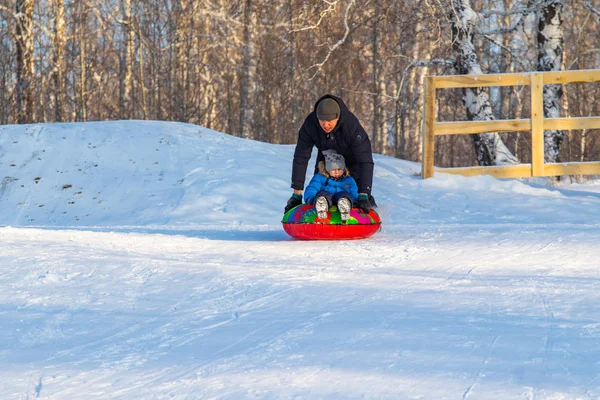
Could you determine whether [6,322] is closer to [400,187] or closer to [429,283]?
[429,283]

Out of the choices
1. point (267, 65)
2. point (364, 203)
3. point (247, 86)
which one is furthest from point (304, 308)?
point (247, 86)

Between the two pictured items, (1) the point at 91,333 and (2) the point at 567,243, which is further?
(2) the point at 567,243

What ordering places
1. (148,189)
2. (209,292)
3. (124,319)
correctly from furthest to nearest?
(148,189) < (209,292) < (124,319)

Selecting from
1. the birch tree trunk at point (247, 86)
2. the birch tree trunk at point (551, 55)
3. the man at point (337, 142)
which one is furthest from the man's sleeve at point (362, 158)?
the birch tree trunk at point (247, 86)

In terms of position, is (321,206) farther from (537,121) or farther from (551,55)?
(551,55)

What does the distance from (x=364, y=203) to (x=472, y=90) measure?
609cm

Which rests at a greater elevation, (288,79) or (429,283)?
(288,79)

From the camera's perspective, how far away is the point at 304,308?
3.84 metres

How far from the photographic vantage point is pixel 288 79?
1788 cm

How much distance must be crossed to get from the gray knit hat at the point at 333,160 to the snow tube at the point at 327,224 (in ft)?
1.19

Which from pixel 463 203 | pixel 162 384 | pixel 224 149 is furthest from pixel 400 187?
pixel 162 384

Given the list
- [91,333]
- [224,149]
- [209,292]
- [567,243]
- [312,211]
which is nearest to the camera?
[91,333]

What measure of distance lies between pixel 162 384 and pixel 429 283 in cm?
210

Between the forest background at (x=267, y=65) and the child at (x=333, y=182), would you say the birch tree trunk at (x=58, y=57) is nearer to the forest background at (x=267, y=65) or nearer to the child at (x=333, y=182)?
the forest background at (x=267, y=65)
